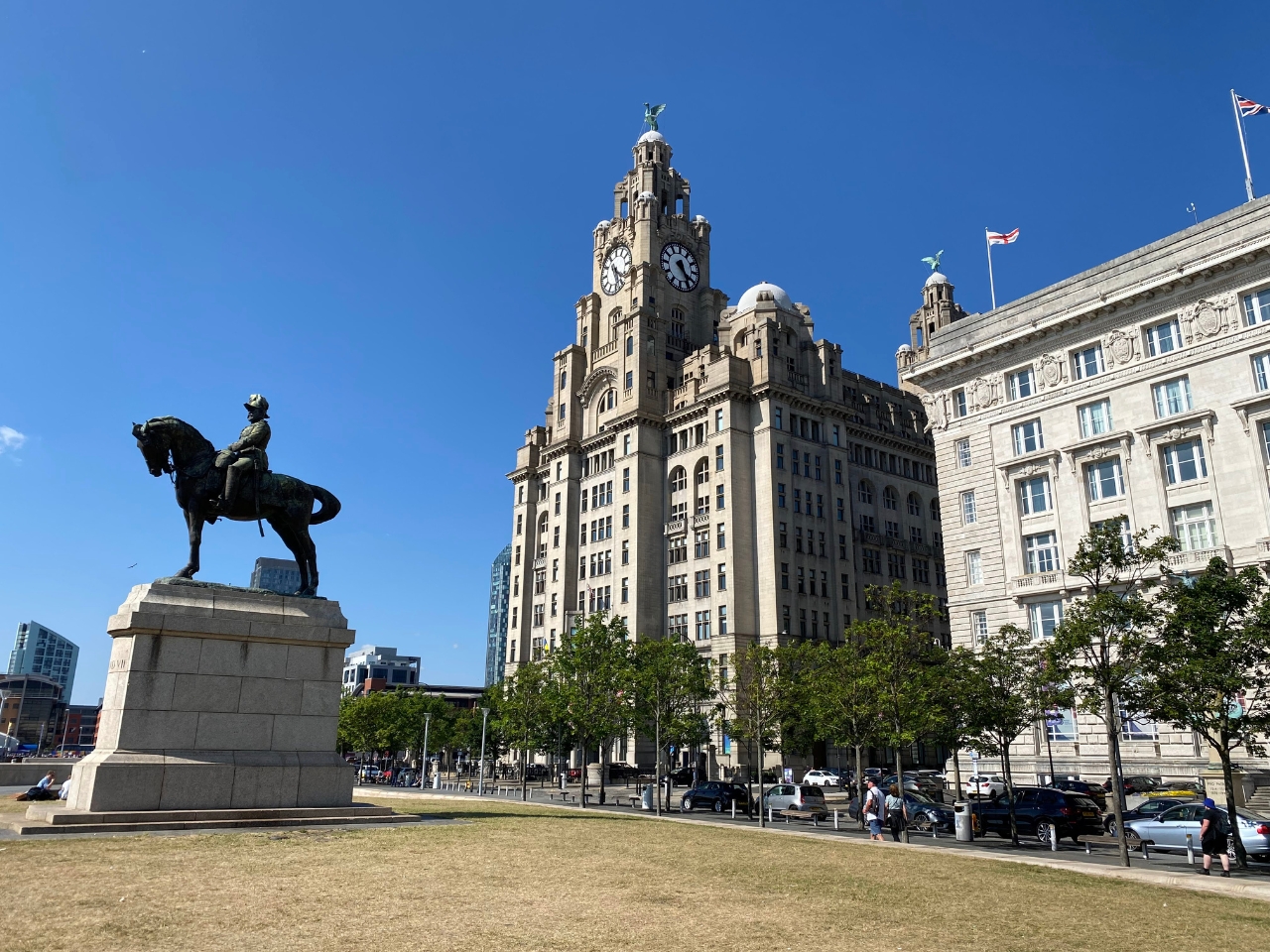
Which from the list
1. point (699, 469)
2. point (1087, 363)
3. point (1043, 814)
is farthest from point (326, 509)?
point (699, 469)

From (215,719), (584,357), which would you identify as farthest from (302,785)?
(584,357)

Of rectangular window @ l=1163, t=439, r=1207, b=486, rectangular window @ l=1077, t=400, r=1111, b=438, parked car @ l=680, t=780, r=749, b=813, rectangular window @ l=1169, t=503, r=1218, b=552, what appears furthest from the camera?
rectangular window @ l=1077, t=400, r=1111, b=438

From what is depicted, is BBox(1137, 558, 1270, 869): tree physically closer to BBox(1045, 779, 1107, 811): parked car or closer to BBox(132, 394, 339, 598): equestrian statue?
BBox(1045, 779, 1107, 811): parked car

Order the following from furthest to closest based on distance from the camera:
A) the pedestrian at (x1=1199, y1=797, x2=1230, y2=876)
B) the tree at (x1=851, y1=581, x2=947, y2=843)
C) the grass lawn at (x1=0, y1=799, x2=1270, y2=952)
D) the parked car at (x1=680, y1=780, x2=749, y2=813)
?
the parked car at (x1=680, y1=780, x2=749, y2=813) < the tree at (x1=851, y1=581, x2=947, y2=843) < the pedestrian at (x1=1199, y1=797, x2=1230, y2=876) < the grass lawn at (x1=0, y1=799, x2=1270, y2=952)

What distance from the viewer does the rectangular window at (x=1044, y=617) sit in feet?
163

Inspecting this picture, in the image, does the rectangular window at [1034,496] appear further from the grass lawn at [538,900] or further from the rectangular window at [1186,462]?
the grass lawn at [538,900]

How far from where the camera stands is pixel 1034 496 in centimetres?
5275

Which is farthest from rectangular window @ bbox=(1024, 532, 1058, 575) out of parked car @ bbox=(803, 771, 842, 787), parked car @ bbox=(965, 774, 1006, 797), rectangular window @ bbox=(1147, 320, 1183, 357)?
parked car @ bbox=(803, 771, 842, 787)

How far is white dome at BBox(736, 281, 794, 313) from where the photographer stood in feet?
333

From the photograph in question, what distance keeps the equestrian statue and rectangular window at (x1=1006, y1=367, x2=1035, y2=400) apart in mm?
44177

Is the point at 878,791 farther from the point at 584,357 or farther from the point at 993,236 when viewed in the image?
the point at 584,357

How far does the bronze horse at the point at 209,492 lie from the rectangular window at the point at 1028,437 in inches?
1681

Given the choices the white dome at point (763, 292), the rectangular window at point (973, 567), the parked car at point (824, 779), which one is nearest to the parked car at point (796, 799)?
the rectangular window at point (973, 567)

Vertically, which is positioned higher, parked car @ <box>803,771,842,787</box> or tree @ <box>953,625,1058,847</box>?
tree @ <box>953,625,1058,847</box>
